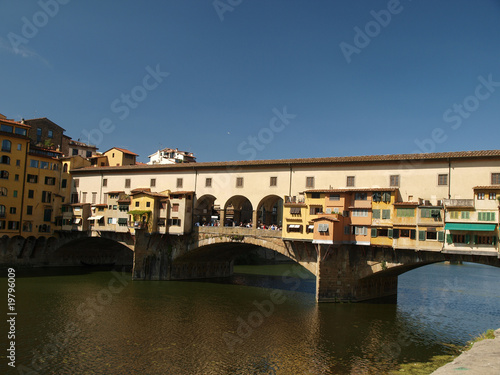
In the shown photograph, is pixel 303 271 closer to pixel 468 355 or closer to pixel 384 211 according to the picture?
pixel 384 211

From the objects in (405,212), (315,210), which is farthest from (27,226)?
(405,212)

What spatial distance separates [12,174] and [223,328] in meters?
40.7

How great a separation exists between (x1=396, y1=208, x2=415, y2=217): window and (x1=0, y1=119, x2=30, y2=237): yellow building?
48356 millimetres

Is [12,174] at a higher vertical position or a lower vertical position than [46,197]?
higher

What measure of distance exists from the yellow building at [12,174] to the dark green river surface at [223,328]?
904 cm

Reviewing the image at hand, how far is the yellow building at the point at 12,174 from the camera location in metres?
55.6

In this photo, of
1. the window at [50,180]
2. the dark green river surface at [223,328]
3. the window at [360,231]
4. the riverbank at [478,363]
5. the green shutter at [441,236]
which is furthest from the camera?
the window at [50,180]

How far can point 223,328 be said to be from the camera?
3166cm

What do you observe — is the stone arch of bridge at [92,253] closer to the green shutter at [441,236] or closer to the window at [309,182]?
the window at [309,182]

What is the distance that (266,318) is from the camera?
115 ft

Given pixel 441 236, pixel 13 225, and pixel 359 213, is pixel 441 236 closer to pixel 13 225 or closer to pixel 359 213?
pixel 359 213

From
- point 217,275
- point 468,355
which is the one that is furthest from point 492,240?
point 217,275

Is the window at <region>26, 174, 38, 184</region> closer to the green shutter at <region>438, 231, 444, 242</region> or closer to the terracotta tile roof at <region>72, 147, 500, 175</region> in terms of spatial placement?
the terracotta tile roof at <region>72, 147, 500, 175</region>

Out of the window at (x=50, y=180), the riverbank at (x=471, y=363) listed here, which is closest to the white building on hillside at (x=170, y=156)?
the window at (x=50, y=180)
